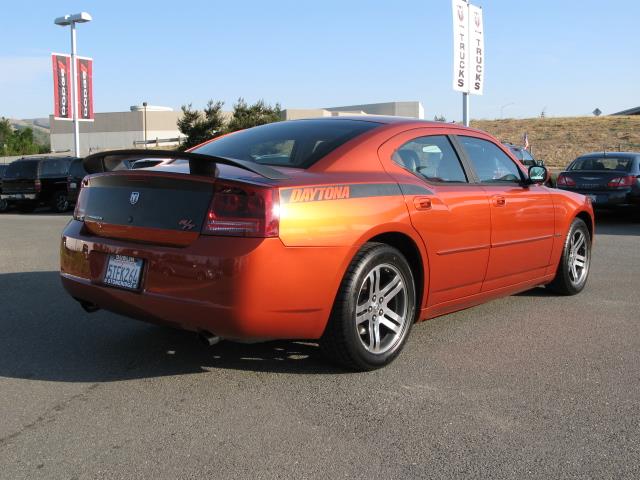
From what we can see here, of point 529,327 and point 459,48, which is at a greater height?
point 459,48

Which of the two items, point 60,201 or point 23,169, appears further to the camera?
point 60,201

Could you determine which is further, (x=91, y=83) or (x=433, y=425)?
(x=91, y=83)

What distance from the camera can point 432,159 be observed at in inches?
185

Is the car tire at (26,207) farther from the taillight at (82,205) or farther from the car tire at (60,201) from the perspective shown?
the taillight at (82,205)

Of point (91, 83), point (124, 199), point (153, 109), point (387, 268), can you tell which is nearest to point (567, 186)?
point (387, 268)

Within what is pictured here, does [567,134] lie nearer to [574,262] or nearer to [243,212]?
[574,262]

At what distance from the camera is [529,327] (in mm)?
5199

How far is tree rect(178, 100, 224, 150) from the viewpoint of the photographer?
4128 centimetres

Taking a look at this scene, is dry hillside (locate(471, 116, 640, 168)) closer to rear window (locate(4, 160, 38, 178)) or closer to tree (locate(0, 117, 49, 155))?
rear window (locate(4, 160, 38, 178))

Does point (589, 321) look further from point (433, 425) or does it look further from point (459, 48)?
point (459, 48)

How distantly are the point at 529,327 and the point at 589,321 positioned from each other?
1.92 feet

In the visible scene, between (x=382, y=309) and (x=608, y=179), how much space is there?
1049cm

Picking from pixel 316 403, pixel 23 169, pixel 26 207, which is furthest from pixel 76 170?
pixel 316 403

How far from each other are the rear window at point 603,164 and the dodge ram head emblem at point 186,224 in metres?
11.7
